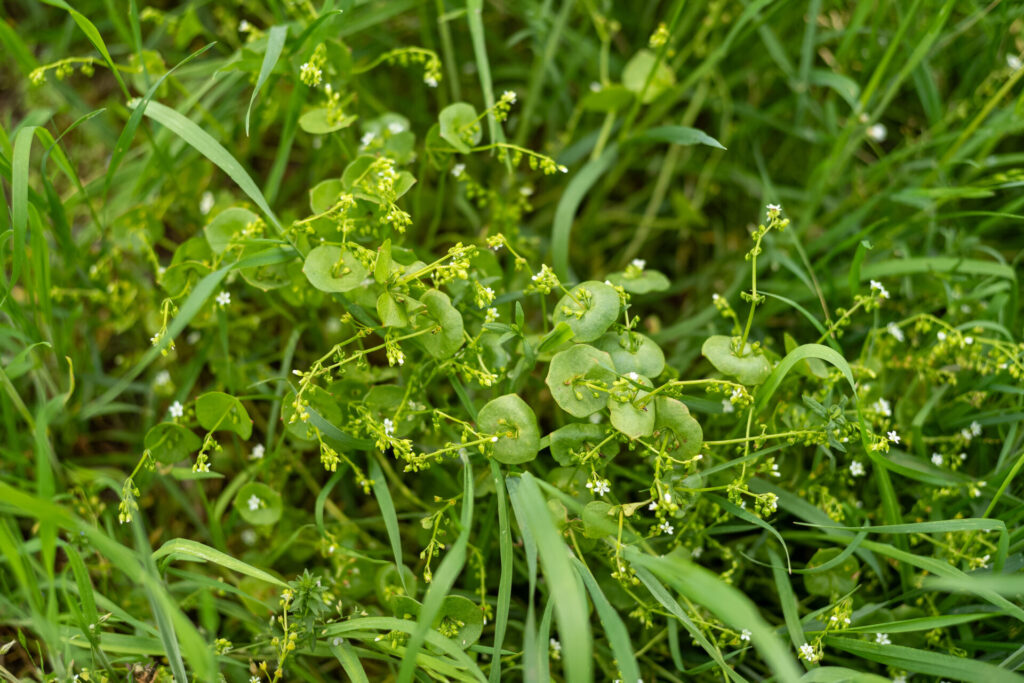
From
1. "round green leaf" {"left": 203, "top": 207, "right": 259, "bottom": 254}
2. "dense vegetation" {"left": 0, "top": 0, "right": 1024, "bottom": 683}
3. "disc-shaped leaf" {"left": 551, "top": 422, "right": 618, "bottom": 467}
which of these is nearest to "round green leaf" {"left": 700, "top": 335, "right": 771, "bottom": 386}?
"dense vegetation" {"left": 0, "top": 0, "right": 1024, "bottom": 683}

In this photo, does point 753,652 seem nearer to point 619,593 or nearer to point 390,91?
point 619,593

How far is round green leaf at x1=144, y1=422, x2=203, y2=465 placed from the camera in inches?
66.6

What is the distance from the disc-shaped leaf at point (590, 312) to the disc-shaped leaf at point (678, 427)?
0.19 meters

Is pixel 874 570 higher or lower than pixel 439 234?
lower

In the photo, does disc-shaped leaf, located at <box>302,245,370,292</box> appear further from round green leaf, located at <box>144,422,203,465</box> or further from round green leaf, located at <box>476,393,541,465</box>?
round green leaf, located at <box>144,422,203,465</box>

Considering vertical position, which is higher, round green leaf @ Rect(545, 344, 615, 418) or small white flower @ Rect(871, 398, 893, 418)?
round green leaf @ Rect(545, 344, 615, 418)

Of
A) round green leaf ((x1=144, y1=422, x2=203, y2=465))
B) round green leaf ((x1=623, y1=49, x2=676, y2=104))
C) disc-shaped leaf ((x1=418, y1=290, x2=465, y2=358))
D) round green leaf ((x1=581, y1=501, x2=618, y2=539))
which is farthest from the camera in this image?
round green leaf ((x1=623, y1=49, x2=676, y2=104))

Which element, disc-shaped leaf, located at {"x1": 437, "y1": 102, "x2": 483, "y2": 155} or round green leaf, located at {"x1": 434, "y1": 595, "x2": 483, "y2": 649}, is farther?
disc-shaped leaf, located at {"x1": 437, "y1": 102, "x2": 483, "y2": 155}

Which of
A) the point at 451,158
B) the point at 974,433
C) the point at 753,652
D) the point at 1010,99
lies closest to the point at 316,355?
the point at 451,158

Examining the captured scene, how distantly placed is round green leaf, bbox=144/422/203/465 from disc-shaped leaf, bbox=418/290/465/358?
2.01ft

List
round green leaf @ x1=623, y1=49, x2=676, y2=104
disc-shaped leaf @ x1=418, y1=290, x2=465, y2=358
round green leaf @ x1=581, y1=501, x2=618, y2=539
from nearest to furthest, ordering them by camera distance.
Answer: round green leaf @ x1=581, y1=501, x2=618, y2=539 → disc-shaped leaf @ x1=418, y1=290, x2=465, y2=358 → round green leaf @ x1=623, y1=49, x2=676, y2=104

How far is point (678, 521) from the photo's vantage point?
1.73m

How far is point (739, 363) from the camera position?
1.61 m

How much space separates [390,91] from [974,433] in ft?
6.52
